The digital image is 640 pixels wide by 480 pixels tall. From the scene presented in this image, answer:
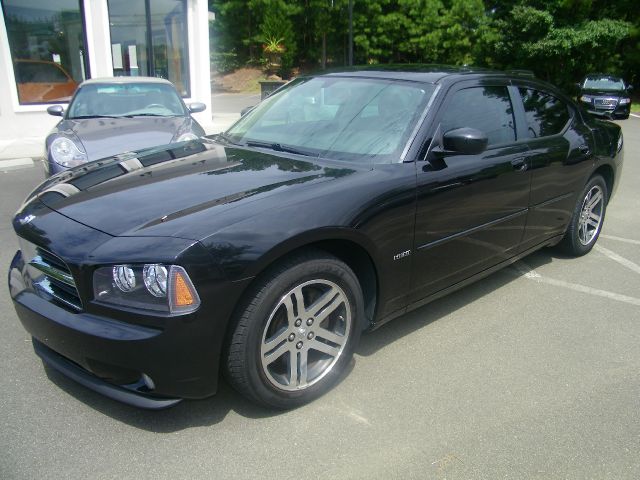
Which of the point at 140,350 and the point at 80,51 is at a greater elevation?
the point at 80,51

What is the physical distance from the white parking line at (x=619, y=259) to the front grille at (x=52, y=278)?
447 cm

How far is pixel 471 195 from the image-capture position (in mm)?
3418

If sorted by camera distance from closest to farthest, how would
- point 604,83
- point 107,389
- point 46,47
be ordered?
point 107,389 < point 46,47 < point 604,83

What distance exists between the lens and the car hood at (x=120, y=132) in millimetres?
6258

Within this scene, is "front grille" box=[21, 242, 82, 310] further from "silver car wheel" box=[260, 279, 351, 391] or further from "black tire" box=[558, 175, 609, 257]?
"black tire" box=[558, 175, 609, 257]

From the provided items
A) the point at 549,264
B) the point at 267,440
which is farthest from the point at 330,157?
the point at 549,264

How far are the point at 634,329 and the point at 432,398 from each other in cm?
176

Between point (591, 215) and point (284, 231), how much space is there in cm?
371

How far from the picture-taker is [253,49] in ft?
119

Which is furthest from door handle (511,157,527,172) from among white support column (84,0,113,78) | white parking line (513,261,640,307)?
white support column (84,0,113,78)

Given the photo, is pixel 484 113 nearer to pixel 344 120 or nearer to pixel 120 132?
pixel 344 120

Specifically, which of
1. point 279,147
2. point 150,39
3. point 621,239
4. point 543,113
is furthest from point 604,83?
point 279,147

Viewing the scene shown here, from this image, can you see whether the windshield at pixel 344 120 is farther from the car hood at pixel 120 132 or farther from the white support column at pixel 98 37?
the white support column at pixel 98 37

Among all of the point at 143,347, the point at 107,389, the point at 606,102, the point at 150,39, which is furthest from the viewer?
the point at 606,102
